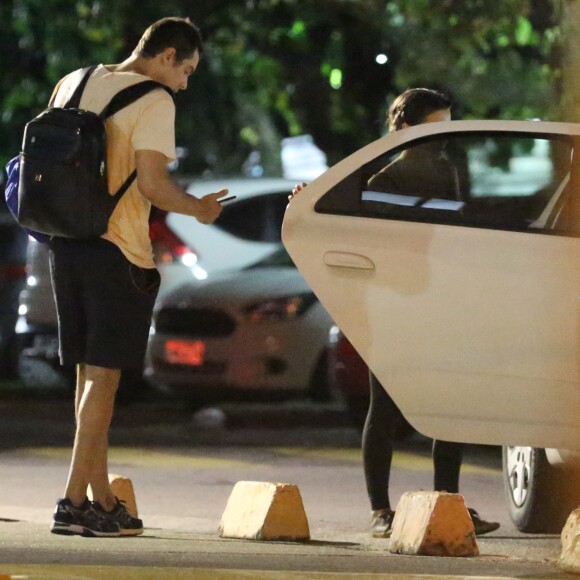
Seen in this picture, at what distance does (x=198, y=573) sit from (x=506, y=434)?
4.70 ft

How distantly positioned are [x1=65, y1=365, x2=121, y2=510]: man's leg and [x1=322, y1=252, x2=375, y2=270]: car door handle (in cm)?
87

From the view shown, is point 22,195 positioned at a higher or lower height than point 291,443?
higher

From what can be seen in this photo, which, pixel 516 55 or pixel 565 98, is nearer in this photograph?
pixel 565 98

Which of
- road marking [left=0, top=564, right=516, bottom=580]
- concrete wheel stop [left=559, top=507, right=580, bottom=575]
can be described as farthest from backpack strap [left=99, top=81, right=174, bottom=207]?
concrete wheel stop [left=559, top=507, right=580, bottom=575]

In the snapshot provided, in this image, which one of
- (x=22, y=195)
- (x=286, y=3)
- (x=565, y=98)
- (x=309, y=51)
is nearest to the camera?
(x=22, y=195)

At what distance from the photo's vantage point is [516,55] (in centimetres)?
2011

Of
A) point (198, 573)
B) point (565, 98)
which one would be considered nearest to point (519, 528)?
point (198, 573)

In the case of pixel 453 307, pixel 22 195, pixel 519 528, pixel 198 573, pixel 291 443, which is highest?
pixel 22 195

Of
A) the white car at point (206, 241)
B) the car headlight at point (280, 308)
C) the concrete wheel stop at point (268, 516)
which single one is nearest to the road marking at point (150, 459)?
the car headlight at point (280, 308)

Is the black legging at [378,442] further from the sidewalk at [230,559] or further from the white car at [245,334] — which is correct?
the white car at [245,334]

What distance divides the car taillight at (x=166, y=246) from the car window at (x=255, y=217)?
1.19 feet

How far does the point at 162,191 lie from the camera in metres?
6.34

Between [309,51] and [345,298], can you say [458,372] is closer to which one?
[345,298]

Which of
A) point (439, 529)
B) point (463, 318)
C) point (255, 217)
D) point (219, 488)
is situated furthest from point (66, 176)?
point (255, 217)
